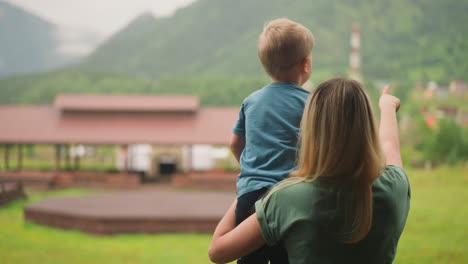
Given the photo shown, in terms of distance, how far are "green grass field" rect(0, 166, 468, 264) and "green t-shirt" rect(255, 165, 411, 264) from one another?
684 centimetres

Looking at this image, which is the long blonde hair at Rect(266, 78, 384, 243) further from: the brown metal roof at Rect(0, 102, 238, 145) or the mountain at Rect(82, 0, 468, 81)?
the mountain at Rect(82, 0, 468, 81)

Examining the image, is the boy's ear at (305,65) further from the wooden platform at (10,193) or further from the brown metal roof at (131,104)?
the brown metal roof at (131,104)

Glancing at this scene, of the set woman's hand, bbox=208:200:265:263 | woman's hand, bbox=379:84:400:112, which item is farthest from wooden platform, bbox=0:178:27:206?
woman's hand, bbox=379:84:400:112

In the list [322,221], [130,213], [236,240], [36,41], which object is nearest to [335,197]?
[322,221]

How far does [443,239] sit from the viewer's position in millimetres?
10586

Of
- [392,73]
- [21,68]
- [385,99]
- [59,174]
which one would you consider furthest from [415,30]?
[385,99]

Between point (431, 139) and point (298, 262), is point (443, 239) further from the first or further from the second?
point (431, 139)

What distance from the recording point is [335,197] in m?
1.15

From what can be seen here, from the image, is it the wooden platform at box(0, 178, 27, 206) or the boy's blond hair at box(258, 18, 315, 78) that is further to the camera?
the wooden platform at box(0, 178, 27, 206)

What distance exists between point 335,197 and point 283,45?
501 mm

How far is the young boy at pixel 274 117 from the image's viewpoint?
142 cm

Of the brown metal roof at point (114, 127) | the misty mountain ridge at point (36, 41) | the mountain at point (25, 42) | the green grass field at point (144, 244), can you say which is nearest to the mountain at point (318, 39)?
the misty mountain ridge at point (36, 41)

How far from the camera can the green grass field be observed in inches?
320

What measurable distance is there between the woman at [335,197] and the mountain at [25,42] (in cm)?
9739
